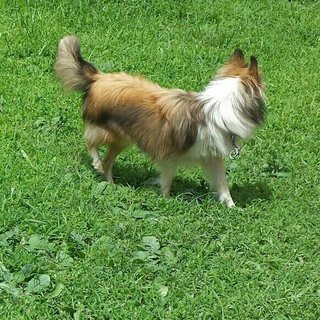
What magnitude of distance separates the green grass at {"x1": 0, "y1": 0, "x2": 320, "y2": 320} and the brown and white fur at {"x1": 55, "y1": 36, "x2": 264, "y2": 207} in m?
0.32

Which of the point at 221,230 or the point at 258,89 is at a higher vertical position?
the point at 258,89

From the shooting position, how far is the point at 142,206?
232 inches

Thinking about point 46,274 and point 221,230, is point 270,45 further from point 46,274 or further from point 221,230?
point 46,274

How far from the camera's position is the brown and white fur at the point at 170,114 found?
5848 millimetres

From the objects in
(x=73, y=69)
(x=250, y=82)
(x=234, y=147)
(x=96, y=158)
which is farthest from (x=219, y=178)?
(x=73, y=69)

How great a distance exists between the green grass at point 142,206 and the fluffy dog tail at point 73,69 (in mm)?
640

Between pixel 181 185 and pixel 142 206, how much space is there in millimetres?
713

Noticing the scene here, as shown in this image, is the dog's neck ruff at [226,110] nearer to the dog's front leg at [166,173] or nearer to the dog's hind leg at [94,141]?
the dog's front leg at [166,173]

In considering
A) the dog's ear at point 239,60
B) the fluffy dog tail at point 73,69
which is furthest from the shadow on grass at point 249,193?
the fluffy dog tail at point 73,69

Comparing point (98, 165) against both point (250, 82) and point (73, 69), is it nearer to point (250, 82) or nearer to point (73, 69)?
point (73, 69)

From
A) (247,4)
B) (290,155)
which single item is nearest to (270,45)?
(247,4)

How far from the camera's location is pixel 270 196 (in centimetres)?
636

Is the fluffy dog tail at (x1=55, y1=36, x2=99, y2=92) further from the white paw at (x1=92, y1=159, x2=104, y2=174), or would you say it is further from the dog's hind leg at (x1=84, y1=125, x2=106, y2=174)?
the white paw at (x1=92, y1=159, x2=104, y2=174)

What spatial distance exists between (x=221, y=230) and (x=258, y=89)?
44.8 inches
